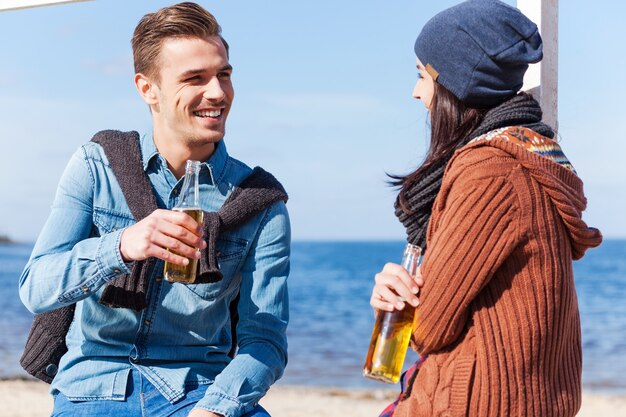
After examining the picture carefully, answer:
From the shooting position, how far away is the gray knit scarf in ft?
6.26

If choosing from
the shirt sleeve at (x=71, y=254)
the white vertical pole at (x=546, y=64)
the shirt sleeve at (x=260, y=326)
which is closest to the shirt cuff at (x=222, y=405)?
the shirt sleeve at (x=260, y=326)

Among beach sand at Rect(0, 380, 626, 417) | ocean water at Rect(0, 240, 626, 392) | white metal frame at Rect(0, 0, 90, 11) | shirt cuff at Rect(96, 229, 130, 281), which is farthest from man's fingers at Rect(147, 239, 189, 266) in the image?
ocean water at Rect(0, 240, 626, 392)

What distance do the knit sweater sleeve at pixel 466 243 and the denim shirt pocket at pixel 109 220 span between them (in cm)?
101

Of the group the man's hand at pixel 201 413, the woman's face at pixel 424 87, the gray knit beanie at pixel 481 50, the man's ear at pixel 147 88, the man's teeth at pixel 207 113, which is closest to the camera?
the gray knit beanie at pixel 481 50

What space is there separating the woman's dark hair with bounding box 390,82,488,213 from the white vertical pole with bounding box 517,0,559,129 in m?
0.40

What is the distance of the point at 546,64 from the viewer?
2312 mm

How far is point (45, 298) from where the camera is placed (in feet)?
7.39

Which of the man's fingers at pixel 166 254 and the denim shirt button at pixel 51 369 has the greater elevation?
the man's fingers at pixel 166 254

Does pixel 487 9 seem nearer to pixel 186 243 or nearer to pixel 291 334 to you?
pixel 186 243

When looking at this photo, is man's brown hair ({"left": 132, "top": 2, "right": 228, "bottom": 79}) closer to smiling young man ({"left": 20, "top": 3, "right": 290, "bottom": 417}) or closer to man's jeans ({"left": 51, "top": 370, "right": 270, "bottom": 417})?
smiling young man ({"left": 20, "top": 3, "right": 290, "bottom": 417})

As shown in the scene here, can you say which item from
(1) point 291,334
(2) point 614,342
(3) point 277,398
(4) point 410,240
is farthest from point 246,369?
(2) point 614,342

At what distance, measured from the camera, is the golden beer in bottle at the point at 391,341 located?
1911mm

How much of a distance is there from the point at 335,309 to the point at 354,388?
12242 mm

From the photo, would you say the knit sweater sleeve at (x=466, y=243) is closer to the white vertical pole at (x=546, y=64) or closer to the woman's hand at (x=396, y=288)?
the woman's hand at (x=396, y=288)
